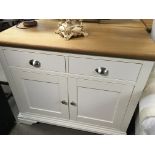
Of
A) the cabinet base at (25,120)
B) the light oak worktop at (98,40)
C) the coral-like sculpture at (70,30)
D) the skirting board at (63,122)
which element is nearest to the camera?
the light oak worktop at (98,40)

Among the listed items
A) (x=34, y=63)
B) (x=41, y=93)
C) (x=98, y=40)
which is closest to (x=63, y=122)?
(x=41, y=93)

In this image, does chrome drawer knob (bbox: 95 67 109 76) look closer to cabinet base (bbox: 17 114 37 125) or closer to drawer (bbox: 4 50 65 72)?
drawer (bbox: 4 50 65 72)

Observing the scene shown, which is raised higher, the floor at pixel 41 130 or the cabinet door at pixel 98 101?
the cabinet door at pixel 98 101

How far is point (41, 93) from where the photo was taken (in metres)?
1.07

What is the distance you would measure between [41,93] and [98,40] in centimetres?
53

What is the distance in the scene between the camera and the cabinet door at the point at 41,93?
958 mm

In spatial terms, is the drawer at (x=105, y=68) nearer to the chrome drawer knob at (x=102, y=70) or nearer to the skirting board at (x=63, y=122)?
the chrome drawer knob at (x=102, y=70)

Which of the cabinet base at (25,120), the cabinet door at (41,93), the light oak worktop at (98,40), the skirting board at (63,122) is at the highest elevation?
the light oak worktop at (98,40)

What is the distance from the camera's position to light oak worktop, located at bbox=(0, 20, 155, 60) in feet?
2.39

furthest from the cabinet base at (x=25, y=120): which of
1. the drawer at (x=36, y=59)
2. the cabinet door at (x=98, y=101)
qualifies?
the drawer at (x=36, y=59)

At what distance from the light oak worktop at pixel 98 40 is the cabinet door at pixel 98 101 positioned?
0.68 ft

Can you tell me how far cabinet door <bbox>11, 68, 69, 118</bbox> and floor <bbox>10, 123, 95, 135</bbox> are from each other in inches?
5.8

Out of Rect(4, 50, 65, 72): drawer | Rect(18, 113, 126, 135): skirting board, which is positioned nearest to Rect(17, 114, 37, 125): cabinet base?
Rect(18, 113, 126, 135): skirting board

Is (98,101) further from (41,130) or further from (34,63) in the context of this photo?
(41,130)
